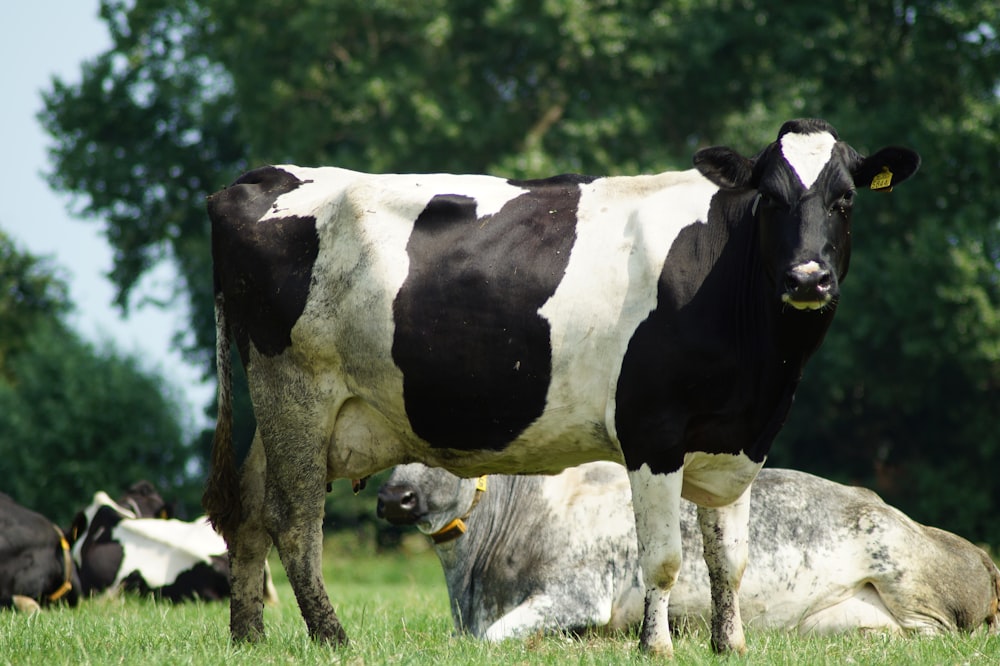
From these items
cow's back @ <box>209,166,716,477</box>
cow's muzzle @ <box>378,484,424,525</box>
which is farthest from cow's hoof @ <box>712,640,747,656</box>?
cow's muzzle @ <box>378,484,424,525</box>

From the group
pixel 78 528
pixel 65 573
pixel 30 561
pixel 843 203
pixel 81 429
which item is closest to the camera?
pixel 843 203

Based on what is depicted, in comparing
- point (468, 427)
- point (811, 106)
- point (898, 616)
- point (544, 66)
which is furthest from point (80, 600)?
point (544, 66)

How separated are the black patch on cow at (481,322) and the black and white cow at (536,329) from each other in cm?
1

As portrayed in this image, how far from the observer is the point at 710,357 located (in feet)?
19.9

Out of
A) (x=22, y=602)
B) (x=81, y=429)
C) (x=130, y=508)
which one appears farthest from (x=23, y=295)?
(x=22, y=602)

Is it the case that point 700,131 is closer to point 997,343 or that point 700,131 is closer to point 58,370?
point 997,343

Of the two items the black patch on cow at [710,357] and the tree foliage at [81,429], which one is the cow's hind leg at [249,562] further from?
the tree foliage at [81,429]

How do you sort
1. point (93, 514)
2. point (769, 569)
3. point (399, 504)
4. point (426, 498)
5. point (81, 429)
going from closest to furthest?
point (769, 569)
point (399, 504)
point (426, 498)
point (93, 514)
point (81, 429)

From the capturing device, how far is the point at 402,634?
7.82 metres

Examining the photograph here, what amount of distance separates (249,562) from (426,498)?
5.35 feet

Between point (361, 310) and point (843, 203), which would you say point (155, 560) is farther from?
point (843, 203)

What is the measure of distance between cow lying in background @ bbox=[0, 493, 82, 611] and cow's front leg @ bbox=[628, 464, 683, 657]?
6140 millimetres

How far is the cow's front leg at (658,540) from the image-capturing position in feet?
19.9

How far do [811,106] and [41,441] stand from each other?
678 inches
